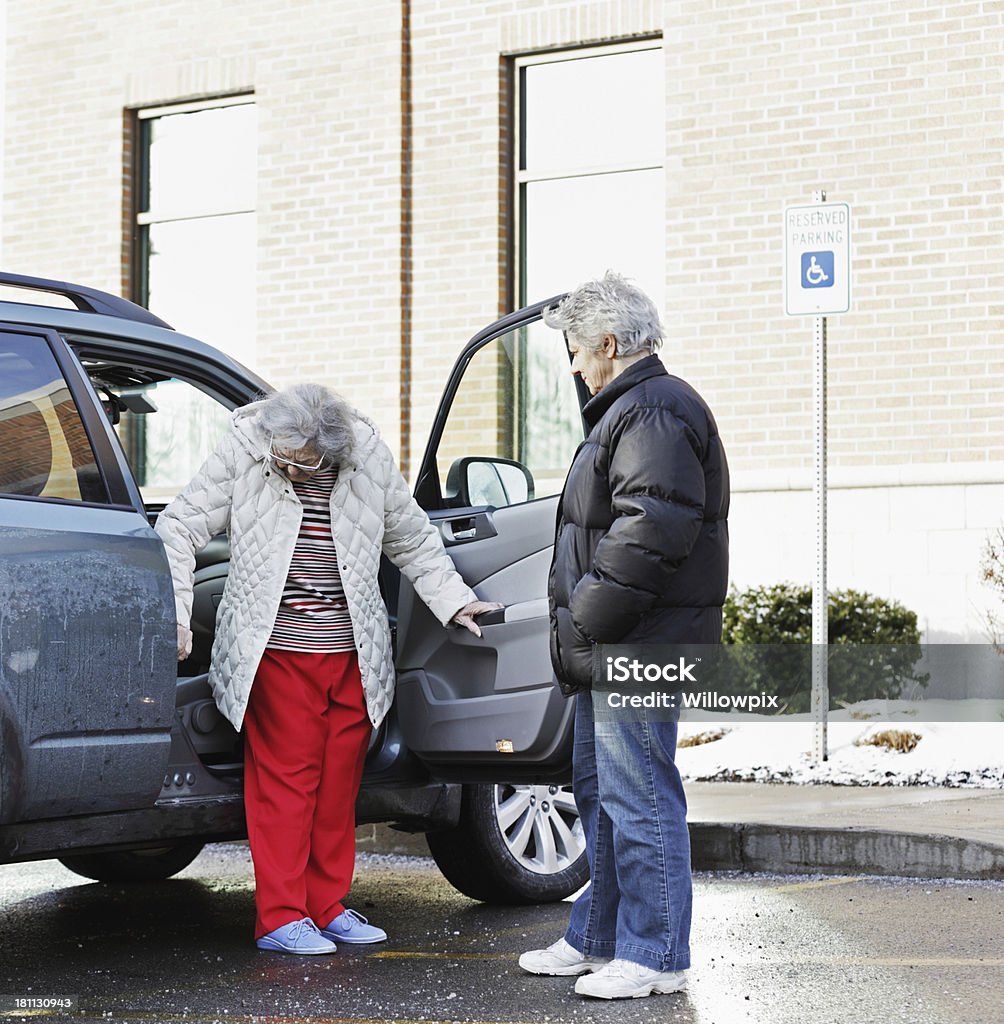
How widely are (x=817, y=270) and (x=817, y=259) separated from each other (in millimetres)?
57

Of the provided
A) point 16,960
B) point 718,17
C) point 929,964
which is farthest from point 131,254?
point 929,964

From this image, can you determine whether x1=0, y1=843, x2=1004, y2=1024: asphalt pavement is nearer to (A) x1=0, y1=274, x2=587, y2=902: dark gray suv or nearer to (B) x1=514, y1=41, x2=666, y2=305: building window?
(A) x1=0, y1=274, x2=587, y2=902: dark gray suv

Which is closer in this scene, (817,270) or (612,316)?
(612,316)

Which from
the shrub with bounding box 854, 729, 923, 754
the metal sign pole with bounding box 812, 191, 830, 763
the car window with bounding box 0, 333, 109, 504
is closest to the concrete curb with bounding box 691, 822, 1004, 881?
the metal sign pole with bounding box 812, 191, 830, 763

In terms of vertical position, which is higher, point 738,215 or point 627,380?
point 738,215

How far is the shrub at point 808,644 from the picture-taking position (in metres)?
10.5

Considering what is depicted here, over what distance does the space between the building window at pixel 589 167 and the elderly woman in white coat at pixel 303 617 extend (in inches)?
268

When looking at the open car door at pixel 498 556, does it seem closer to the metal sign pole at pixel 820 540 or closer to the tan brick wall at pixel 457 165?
the metal sign pole at pixel 820 540

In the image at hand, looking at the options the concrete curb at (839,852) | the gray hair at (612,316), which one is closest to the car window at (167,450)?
the concrete curb at (839,852)

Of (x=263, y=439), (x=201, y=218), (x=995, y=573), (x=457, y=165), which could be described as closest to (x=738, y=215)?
(x=457, y=165)

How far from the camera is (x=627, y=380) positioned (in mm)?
4676

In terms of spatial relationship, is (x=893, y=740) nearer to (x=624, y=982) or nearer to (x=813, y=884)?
(x=813, y=884)

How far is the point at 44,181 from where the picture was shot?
14.1m

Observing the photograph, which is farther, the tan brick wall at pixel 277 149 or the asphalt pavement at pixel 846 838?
the tan brick wall at pixel 277 149
